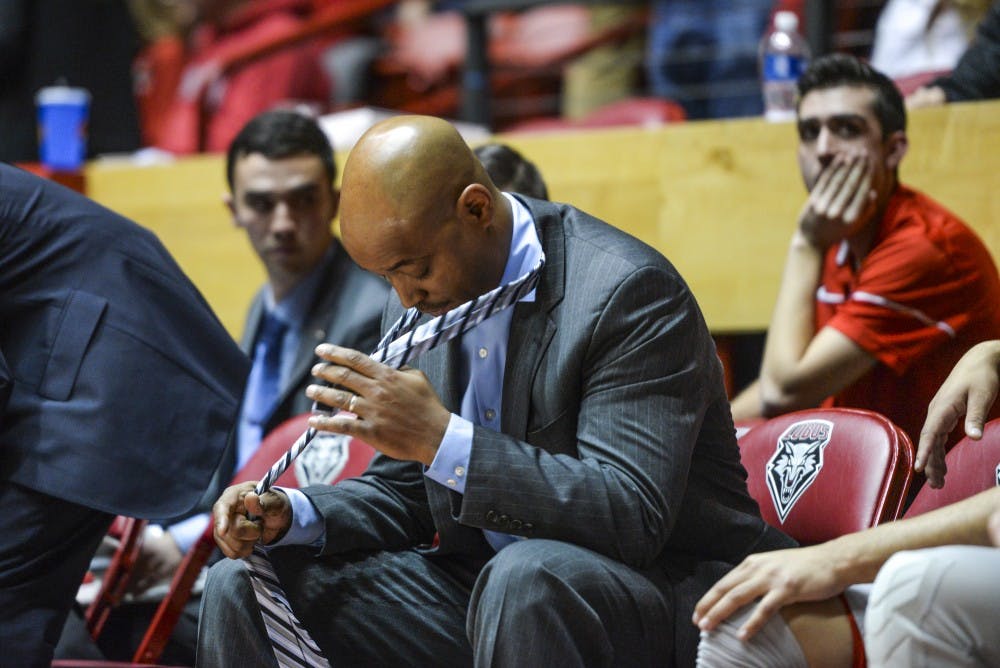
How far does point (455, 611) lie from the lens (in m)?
2.23

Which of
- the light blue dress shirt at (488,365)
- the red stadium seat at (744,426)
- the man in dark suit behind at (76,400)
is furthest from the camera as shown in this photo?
the red stadium seat at (744,426)

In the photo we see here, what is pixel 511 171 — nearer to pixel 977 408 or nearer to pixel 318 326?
pixel 318 326

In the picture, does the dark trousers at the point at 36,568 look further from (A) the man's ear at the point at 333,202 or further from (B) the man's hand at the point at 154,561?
(A) the man's ear at the point at 333,202

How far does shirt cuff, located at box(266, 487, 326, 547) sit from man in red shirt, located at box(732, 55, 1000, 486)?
1.14 metres

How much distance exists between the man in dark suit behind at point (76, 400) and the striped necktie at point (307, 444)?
Result: 1.54 ft

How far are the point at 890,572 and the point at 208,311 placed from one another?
1.53 metres

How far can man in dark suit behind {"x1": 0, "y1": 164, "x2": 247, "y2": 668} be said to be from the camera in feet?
8.06

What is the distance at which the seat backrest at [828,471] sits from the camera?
221cm

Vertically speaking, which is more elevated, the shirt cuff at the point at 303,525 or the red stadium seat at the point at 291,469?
the shirt cuff at the point at 303,525

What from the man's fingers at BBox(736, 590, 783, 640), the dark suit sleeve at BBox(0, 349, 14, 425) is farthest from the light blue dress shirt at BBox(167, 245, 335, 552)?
the man's fingers at BBox(736, 590, 783, 640)

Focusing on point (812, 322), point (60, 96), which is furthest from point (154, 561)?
point (60, 96)

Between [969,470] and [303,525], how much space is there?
105 cm

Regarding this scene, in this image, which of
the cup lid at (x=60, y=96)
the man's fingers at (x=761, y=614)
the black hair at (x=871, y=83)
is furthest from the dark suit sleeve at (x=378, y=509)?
the cup lid at (x=60, y=96)

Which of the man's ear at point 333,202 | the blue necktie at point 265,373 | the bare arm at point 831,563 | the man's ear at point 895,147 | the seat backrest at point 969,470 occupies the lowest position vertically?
the blue necktie at point 265,373
